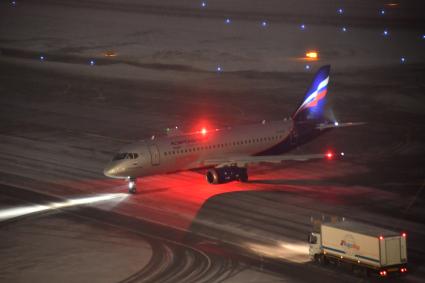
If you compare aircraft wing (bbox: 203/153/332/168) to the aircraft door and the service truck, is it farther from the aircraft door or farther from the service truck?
the service truck

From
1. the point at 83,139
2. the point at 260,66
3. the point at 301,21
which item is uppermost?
the point at 301,21

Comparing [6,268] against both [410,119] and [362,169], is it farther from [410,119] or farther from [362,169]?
[410,119]

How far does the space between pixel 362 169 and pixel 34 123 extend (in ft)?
131

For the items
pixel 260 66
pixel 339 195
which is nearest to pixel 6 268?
pixel 339 195

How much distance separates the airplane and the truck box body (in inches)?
766

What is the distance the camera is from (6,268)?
49406 mm

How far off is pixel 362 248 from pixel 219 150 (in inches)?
960

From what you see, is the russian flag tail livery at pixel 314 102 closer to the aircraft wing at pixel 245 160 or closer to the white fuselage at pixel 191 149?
the white fuselage at pixel 191 149

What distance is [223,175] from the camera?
2598 inches

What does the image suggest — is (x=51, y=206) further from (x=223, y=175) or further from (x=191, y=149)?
(x=223, y=175)

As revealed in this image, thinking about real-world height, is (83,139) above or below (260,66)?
below

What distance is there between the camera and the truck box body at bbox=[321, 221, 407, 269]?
44.5 m

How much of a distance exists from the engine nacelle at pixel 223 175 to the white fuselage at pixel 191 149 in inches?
50.6

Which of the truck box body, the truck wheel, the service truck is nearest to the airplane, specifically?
the truck wheel
